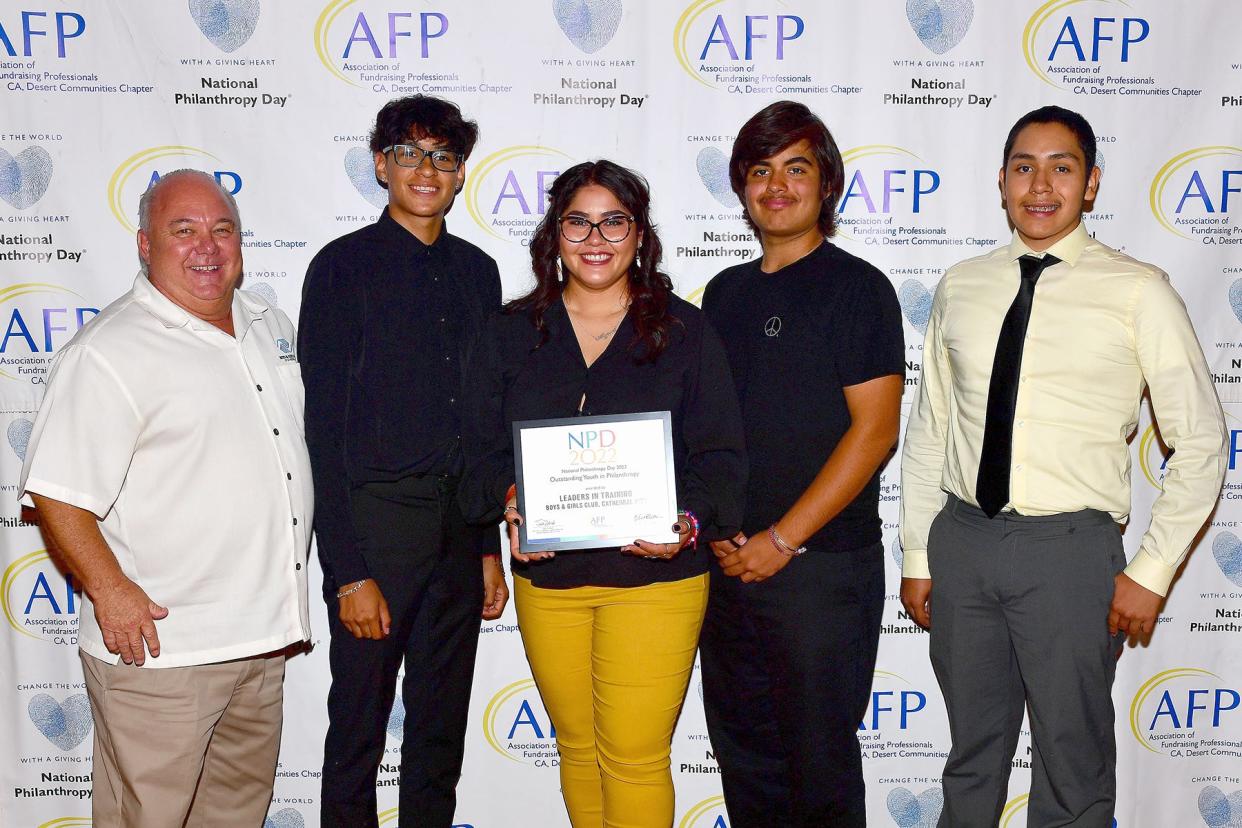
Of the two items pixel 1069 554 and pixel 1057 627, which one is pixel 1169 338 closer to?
pixel 1069 554

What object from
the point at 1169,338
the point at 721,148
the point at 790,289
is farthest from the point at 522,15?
the point at 1169,338

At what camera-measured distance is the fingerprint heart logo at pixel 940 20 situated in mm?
3043

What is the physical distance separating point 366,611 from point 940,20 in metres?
2.64

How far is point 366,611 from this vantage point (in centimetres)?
243

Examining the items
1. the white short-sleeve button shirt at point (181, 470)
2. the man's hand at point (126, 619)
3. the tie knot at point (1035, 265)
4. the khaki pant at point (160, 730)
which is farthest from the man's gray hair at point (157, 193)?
the tie knot at point (1035, 265)

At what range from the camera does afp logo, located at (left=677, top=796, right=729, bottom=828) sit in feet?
11.0

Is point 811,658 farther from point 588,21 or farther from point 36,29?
point 36,29

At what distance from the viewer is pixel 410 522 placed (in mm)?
2502

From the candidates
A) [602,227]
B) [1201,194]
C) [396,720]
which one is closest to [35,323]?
[396,720]

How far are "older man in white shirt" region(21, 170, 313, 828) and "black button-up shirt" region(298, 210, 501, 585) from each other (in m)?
0.11

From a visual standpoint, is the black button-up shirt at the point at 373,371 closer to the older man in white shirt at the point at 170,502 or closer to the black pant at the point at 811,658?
the older man in white shirt at the point at 170,502

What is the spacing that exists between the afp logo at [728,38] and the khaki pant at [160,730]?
2.31 meters

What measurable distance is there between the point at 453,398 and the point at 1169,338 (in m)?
1.89

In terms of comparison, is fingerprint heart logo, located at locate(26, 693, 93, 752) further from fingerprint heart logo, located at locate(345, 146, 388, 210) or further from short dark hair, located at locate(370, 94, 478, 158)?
short dark hair, located at locate(370, 94, 478, 158)
